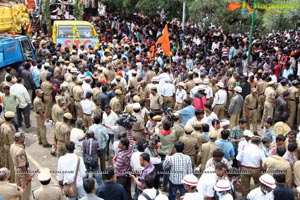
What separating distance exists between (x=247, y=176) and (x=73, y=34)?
12196mm

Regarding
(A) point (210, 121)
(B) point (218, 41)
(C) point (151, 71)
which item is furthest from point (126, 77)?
(B) point (218, 41)

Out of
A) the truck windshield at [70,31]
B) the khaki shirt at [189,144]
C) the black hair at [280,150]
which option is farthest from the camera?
the truck windshield at [70,31]

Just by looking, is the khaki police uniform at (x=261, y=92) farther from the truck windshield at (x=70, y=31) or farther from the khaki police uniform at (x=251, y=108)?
the truck windshield at (x=70, y=31)

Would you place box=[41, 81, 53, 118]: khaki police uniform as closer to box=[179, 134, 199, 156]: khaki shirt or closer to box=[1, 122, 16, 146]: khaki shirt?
box=[1, 122, 16, 146]: khaki shirt

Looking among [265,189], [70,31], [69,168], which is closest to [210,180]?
[265,189]

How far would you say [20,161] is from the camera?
287 inches

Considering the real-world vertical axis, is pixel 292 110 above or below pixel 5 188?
→ below

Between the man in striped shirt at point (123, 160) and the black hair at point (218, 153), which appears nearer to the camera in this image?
the black hair at point (218, 153)

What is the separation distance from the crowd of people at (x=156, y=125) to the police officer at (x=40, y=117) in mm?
28

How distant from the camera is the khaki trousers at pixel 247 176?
A: 24.8ft

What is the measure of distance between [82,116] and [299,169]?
5964mm

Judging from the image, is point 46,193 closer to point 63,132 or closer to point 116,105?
point 63,132

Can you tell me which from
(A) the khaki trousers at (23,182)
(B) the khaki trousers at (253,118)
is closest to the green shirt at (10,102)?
(A) the khaki trousers at (23,182)

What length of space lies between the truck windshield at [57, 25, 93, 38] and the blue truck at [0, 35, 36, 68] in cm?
308
